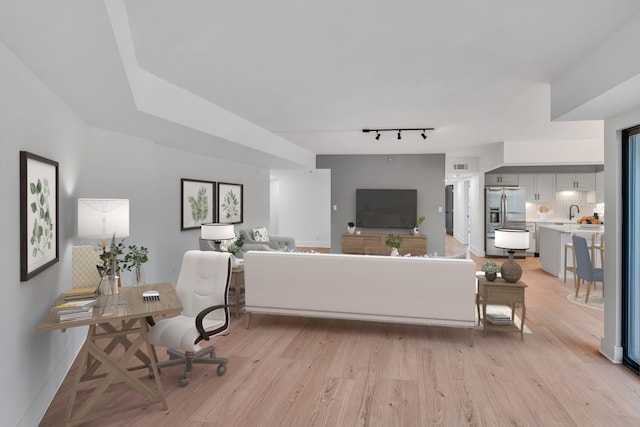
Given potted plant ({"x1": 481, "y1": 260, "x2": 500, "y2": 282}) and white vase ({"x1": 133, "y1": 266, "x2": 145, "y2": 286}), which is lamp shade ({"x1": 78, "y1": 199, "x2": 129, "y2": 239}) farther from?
potted plant ({"x1": 481, "y1": 260, "x2": 500, "y2": 282})

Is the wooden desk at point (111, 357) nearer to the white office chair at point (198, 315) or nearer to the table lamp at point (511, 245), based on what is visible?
the white office chair at point (198, 315)

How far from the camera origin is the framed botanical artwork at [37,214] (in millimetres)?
2346

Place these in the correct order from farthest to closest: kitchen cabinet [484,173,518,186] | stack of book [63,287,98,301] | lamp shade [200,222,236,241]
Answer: kitchen cabinet [484,173,518,186] < lamp shade [200,222,236,241] < stack of book [63,287,98,301]

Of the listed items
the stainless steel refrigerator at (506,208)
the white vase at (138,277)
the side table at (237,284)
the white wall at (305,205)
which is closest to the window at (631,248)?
the side table at (237,284)

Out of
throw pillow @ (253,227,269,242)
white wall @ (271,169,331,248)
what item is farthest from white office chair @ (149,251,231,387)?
white wall @ (271,169,331,248)

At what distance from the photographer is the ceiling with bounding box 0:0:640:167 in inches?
87.8

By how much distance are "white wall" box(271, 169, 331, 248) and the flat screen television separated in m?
2.32

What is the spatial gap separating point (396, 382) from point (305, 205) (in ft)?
29.9

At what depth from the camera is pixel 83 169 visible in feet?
13.3

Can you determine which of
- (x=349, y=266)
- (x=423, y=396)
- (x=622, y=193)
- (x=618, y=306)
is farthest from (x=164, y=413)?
(x=622, y=193)

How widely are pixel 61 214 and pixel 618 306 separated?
16.2 ft

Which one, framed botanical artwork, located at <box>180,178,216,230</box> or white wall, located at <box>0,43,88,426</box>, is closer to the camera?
white wall, located at <box>0,43,88,426</box>

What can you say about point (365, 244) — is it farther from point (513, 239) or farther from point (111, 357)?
point (111, 357)

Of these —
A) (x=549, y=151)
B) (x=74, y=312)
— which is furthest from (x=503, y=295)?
(x=549, y=151)
